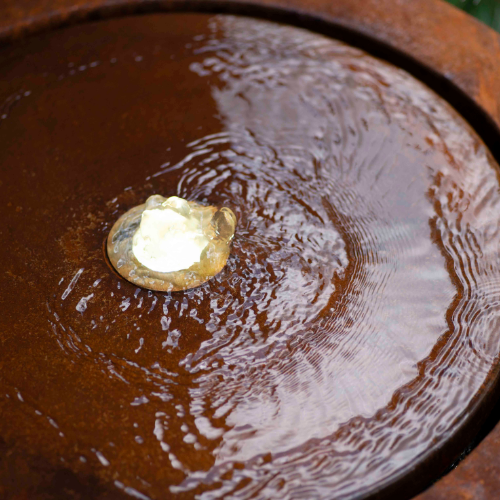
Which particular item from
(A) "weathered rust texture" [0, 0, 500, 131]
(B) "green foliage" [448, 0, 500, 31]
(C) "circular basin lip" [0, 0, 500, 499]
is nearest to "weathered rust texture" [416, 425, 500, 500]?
(C) "circular basin lip" [0, 0, 500, 499]

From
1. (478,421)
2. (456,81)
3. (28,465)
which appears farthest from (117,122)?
(478,421)

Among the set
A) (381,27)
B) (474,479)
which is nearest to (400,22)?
(381,27)

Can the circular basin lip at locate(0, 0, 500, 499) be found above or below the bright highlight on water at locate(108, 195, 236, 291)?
above

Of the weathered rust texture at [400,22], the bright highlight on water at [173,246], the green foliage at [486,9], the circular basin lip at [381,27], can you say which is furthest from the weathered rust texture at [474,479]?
the green foliage at [486,9]

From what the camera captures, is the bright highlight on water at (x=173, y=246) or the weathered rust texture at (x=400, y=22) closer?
the bright highlight on water at (x=173, y=246)

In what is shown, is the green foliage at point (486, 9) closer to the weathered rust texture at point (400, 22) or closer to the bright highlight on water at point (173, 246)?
the weathered rust texture at point (400, 22)

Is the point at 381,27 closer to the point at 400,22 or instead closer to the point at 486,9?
the point at 400,22

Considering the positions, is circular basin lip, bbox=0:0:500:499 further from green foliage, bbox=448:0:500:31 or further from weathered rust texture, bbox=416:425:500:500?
green foliage, bbox=448:0:500:31

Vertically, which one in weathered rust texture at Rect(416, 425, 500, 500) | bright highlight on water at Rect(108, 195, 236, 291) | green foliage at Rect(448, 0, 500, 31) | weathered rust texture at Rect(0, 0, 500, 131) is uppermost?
weathered rust texture at Rect(0, 0, 500, 131)
